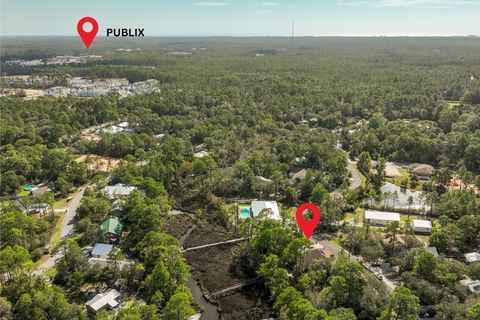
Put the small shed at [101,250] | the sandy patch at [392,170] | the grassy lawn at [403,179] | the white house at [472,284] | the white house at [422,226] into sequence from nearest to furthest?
the white house at [472,284] → the small shed at [101,250] → the white house at [422,226] → the grassy lawn at [403,179] → the sandy patch at [392,170]

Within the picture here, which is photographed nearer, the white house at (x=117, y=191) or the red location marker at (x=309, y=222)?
the red location marker at (x=309, y=222)

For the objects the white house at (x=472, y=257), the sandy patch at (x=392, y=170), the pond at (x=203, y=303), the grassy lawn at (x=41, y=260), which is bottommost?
the pond at (x=203, y=303)

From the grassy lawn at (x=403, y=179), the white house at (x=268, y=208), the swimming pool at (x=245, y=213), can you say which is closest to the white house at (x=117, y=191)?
the swimming pool at (x=245, y=213)

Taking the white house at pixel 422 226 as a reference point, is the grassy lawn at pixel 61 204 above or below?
above

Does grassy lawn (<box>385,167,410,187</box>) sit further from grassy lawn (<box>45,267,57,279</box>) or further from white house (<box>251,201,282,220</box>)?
grassy lawn (<box>45,267,57,279</box>)

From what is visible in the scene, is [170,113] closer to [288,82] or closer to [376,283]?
[288,82]

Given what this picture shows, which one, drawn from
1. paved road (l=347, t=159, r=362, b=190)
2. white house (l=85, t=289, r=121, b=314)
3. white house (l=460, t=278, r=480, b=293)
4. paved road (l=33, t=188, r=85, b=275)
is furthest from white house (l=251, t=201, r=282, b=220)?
paved road (l=33, t=188, r=85, b=275)

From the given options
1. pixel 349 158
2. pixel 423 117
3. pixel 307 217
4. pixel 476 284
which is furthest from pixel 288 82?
pixel 476 284

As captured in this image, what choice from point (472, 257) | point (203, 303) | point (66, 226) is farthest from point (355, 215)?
point (66, 226)

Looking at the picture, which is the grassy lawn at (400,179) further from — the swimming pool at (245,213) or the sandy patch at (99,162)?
the sandy patch at (99,162)
